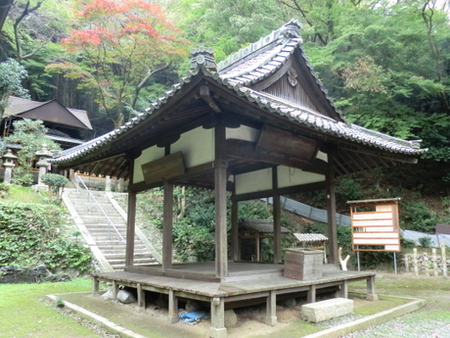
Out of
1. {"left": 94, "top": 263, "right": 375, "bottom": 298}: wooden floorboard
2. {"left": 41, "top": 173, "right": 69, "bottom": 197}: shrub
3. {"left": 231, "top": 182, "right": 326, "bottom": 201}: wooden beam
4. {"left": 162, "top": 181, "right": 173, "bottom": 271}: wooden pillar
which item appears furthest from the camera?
{"left": 41, "top": 173, "right": 69, "bottom": 197}: shrub

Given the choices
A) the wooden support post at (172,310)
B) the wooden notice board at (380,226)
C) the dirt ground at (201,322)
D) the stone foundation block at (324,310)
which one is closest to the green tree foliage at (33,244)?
the dirt ground at (201,322)

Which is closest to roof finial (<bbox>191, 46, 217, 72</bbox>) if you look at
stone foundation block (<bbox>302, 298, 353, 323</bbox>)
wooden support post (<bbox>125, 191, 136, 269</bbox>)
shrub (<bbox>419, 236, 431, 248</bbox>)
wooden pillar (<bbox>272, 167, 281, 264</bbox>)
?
stone foundation block (<bbox>302, 298, 353, 323</bbox>)

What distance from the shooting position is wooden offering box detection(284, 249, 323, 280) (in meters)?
5.81

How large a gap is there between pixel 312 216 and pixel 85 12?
17866 mm

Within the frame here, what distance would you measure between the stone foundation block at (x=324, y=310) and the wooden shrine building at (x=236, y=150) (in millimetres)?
384

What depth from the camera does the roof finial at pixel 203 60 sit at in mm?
3970

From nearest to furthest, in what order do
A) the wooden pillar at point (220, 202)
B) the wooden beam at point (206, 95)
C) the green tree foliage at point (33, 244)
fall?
the wooden beam at point (206, 95) → the wooden pillar at point (220, 202) → the green tree foliage at point (33, 244)

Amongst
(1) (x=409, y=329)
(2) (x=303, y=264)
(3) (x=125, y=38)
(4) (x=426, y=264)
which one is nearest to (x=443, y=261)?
(4) (x=426, y=264)

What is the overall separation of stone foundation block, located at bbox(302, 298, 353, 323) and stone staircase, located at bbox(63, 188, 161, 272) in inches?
267

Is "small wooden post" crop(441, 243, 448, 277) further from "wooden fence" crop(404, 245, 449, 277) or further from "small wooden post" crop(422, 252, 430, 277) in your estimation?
"small wooden post" crop(422, 252, 430, 277)

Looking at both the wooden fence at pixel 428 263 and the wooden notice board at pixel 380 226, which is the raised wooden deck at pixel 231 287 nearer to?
the wooden notice board at pixel 380 226

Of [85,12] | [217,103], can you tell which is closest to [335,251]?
[217,103]

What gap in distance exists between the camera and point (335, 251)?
7.39m

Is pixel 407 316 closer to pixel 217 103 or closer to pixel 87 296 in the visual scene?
pixel 217 103
